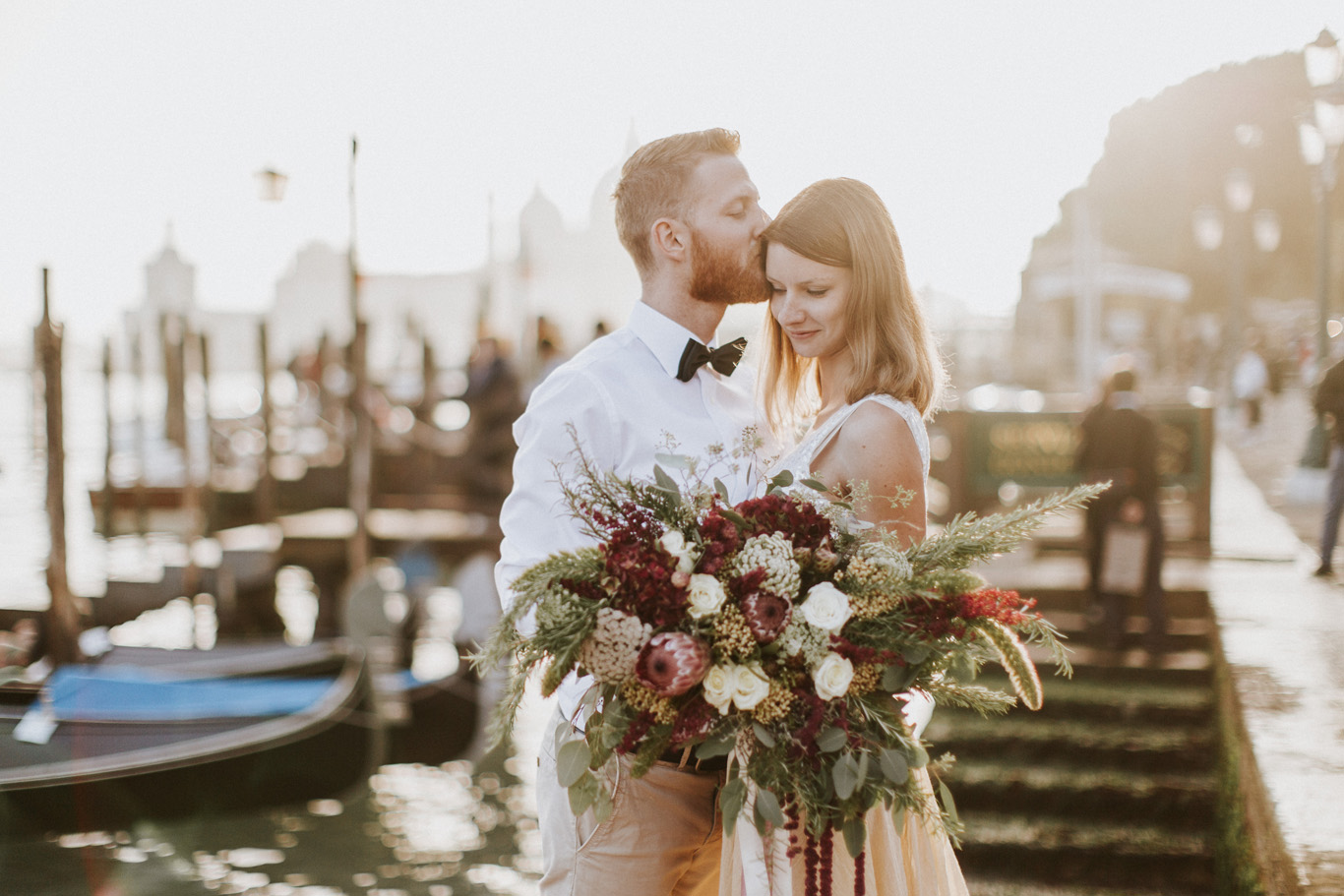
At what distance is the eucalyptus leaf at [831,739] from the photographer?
155 centimetres

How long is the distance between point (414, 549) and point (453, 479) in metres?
2.11

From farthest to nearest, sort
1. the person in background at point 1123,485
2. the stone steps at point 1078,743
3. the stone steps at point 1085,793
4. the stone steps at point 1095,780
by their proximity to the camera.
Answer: the person in background at point 1123,485
the stone steps at point 1078,743
the stone steps at point 1085,793
the stone steps at point 1095,780

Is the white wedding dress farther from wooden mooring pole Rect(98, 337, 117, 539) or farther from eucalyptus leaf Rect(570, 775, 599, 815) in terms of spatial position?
wooden mooring pole Rect(98, 337, 117, 539)

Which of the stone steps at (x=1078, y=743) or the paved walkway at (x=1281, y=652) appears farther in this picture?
the stone steps at (x=1078, y=743)

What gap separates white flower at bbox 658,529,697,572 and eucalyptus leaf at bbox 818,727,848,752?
0.99 feet

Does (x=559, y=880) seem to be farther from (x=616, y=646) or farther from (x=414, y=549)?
(x=414, y=549)

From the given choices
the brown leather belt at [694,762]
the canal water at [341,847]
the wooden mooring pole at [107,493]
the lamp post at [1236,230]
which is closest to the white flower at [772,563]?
the brown leather belt at [694,762]

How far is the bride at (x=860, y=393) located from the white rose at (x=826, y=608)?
200mm

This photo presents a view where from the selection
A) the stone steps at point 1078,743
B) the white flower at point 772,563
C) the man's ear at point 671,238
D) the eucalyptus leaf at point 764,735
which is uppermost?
the man's ear at point 671,238

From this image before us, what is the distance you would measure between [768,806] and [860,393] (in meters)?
0.72

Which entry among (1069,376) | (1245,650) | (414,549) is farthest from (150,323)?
(1245,650)

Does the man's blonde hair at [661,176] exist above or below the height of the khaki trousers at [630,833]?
above

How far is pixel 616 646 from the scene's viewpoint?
152 cm

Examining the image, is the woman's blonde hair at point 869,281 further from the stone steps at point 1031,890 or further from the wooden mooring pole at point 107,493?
the wooden mooring pole at point 107,493
